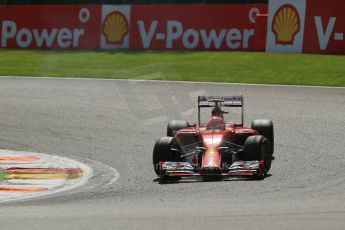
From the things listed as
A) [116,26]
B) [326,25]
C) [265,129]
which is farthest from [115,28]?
[265,129]

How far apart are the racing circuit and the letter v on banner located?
19.9ft

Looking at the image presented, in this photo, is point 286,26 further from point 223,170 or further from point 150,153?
point 223,170

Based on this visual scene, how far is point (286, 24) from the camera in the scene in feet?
93.3

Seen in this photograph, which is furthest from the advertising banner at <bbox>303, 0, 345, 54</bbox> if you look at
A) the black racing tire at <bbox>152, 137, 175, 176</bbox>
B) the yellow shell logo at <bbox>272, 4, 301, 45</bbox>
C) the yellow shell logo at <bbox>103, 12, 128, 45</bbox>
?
the black racing tire at <bbox>152, 137, 175, 176</bbox>

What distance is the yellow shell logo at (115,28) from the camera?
3259cm

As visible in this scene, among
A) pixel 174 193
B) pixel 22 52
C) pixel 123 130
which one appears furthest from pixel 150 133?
pixel 22 52

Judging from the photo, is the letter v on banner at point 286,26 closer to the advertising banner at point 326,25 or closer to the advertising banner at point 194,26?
the advertising banner at point 326,25

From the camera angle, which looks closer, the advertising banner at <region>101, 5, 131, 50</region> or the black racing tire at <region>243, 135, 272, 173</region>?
the black racing tire at <region>243, 135, 272, 173</region>

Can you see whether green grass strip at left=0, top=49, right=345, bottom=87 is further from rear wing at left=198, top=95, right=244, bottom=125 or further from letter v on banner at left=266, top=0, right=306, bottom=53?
rear wing at left=198, top=95, right=244, bottom=125

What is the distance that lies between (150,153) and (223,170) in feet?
8.99

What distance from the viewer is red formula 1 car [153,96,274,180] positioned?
1164 cm

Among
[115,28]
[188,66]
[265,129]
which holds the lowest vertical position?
[265,129]

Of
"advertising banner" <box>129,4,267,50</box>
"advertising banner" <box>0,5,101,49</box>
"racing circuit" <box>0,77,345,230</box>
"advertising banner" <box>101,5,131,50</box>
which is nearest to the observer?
"racing circuit" <box>0,77,345,230</box>

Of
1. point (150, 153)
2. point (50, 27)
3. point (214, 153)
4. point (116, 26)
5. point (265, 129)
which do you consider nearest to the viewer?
point (214, 153)
